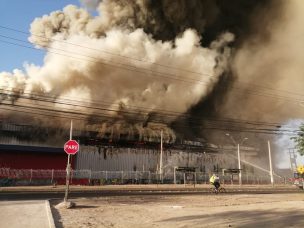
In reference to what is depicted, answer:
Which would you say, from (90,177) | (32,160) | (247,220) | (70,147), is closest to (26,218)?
(70,147)

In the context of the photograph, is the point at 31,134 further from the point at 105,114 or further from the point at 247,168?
the point at 247,168

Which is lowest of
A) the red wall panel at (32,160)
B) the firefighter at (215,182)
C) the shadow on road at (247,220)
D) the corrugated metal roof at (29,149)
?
the shadow on road at (247,220)

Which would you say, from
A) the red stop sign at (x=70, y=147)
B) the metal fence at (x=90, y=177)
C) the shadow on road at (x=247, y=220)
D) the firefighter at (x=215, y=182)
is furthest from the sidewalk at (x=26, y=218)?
the metal fence at (x=90, y=177)

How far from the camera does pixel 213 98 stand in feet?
237

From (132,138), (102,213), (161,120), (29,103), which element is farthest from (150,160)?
(102,213)

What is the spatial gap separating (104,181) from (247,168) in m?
38.1

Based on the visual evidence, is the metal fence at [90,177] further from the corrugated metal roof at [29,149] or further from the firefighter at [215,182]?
the firefighter at [215,182]

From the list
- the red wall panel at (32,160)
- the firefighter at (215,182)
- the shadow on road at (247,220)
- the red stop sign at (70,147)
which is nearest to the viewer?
the shadow on road at (247,220)

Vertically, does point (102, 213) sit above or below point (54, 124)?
below

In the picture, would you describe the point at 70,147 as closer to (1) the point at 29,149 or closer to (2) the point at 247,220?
(2) the point at 247,220

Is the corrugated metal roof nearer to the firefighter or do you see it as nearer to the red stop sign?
the firefighter

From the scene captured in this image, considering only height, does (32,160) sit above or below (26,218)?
above

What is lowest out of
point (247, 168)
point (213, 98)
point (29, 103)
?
point (247, 168)

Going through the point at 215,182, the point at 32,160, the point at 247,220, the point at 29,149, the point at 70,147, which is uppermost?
the point at 29,149
